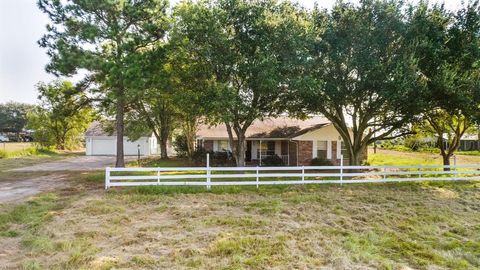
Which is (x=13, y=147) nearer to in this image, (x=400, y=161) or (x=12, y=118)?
(x=12, y=118)

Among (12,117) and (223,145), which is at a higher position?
(12,117)

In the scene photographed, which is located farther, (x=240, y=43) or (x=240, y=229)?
Answer: (x=240, y=43)

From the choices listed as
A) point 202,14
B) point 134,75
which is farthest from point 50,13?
point 202,14

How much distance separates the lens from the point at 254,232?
8094 millimetres

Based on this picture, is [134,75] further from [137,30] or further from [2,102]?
[2,102]

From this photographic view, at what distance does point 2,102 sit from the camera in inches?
3263

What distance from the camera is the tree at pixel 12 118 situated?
7575 centimetres

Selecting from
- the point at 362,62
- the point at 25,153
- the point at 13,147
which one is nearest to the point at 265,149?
the point at 362,62

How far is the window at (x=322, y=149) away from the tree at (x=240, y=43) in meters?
8.31

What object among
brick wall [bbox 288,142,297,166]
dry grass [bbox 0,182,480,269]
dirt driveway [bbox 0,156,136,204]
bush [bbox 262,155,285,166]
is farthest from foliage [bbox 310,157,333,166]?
dirt driveway [bbox 0,156,136,204]

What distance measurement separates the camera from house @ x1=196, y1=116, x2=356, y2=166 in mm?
23438

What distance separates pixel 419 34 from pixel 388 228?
1026cm

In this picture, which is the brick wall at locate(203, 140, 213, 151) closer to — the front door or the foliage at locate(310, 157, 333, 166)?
the front door

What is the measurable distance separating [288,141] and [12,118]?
76.5 metres
